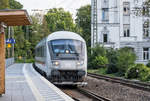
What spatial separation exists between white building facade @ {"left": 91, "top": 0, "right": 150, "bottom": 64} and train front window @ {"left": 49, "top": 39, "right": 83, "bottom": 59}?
91.9 feet

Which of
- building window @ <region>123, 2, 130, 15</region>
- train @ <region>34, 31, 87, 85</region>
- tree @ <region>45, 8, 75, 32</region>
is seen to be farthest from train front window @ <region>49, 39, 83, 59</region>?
tree @ <region>45, 8, 75, 32</region>

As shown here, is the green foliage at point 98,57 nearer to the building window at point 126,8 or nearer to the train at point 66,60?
the building window at point 126,8

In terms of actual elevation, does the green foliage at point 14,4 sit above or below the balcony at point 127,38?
above

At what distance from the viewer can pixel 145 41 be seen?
46375mm

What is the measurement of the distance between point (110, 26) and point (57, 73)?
1220 inches

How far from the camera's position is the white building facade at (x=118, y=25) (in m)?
46.7

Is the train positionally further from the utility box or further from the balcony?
the balcony

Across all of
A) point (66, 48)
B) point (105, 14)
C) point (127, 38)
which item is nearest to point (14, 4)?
point (105, 14)

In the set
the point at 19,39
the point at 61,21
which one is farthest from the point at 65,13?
the point at 19,39

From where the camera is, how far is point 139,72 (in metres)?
24.1

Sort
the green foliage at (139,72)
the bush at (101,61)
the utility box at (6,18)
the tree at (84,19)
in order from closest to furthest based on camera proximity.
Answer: the utility box at (6,18)
the green foliage at (139,72)
the bush at (101,61)
the tree at (84,19)

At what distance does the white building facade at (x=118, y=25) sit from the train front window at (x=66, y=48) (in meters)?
28.0

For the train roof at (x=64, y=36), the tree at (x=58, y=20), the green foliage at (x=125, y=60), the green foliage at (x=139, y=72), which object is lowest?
the green foliage at (x=139, y=72)

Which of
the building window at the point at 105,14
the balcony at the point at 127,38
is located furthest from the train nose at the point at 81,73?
the building window at the point at 105,14
